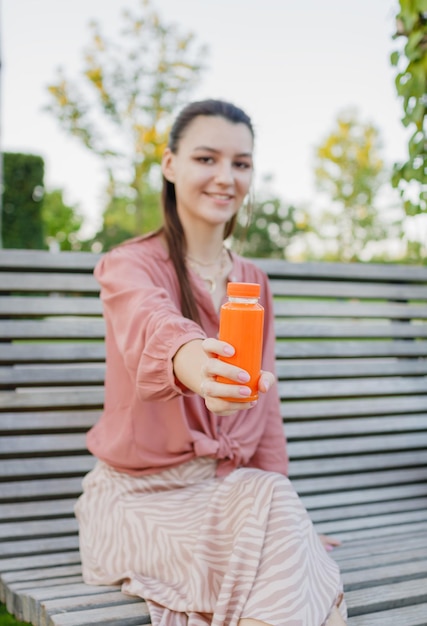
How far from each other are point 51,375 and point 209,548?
3.93 ft

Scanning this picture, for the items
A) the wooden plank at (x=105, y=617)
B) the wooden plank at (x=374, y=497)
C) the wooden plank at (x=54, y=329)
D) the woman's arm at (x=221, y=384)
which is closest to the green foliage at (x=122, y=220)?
the wooden plank at (x=374, y=497)

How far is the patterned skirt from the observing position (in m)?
1.67

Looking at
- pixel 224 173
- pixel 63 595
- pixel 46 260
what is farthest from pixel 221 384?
pixel 46 260

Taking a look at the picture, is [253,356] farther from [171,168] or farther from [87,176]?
[87,176]

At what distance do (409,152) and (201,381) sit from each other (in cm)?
194

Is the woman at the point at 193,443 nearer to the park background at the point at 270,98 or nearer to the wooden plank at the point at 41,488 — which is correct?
the wooden plank at the point at 41,488

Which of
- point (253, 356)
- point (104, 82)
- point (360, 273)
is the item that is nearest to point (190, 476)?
point (253, 356)

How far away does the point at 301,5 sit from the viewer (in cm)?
1828

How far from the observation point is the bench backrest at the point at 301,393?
108 inches

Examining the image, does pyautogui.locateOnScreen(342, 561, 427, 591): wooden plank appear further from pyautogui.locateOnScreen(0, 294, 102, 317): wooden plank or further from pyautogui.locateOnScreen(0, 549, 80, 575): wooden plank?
pyautogui.locateOnScreen(0, 294, 102, 317): wooden plank

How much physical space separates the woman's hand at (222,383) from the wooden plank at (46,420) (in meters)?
1.48

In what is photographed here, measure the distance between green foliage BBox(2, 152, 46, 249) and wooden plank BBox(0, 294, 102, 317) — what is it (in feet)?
28.1

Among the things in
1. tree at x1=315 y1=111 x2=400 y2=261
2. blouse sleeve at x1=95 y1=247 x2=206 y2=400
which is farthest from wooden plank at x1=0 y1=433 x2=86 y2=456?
tree at x1=315 y1=111 x2=400 y2=261

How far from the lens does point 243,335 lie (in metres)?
1.37
